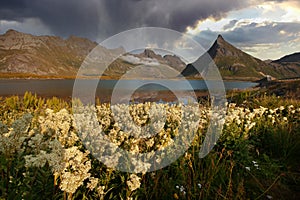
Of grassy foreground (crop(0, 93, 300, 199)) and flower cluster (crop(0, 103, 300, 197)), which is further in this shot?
grassy foreground (crop(0, 93, 300, 199))

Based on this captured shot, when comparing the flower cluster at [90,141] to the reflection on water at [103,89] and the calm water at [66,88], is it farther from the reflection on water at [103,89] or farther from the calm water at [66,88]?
the calm water at [66,88]

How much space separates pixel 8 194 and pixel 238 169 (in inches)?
137

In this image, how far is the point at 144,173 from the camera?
2562 mm

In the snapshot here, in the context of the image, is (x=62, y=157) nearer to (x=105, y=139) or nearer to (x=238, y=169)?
(x=105, y=139)

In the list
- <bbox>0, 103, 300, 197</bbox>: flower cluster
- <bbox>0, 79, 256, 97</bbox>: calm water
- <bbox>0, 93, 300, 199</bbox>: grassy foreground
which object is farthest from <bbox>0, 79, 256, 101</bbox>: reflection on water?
<bbox>0, 93, 300, 199</bbox>: grassy foreground

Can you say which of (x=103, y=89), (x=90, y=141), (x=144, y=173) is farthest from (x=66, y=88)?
(x=144, y=173)

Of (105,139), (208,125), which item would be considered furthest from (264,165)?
(105,139)

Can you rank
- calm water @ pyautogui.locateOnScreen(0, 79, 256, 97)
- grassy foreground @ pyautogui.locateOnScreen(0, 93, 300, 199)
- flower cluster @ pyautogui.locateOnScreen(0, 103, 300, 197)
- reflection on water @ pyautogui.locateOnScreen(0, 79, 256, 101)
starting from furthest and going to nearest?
1. calm water @ pyautogui.locateOnScreen(0, 79, 256, 97)
2. reflection on water @ pyautogui.locateOnScreen(0, 79, 256, 101)
3. grassy foreground @ pyautogui.locateOnScreen(0, 93, 300, 199)
4. flower cluster @ pyautogui.locateOnScreen(0, 103, 300, 197)

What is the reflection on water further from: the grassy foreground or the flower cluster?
the grassy foreground

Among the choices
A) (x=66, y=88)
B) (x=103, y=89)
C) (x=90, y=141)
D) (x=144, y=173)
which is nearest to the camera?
(x=144, y=173)

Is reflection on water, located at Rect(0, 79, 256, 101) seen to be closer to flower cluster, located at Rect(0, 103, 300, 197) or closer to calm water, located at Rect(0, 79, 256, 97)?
calm water, located at Rect(0, 79, 256, 97)

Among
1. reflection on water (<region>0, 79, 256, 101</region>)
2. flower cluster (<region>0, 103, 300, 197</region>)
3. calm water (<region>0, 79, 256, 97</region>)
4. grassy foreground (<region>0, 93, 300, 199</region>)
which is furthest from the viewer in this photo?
calm water (<region>0, 79, 256, 97</region>)

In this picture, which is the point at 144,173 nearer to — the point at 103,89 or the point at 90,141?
the point at 90,141

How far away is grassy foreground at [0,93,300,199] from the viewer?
2197 mm
